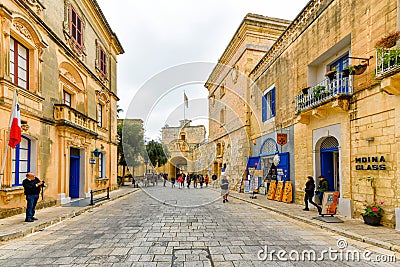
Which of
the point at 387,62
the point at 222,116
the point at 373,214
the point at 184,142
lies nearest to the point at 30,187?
the point at 373,214

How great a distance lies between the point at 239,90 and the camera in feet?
77.0

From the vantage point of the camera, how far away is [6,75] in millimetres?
9352

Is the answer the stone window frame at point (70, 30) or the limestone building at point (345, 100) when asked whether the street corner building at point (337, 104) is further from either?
the stone window frame at point (70, 30)

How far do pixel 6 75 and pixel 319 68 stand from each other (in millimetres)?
11452

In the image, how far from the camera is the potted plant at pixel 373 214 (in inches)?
316

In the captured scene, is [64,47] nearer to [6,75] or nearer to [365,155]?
[6,75]

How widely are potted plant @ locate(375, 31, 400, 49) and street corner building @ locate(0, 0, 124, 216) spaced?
10.7m

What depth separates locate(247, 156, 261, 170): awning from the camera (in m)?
19.2

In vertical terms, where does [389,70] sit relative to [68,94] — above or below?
below

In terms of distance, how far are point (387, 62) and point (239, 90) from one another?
1623cm

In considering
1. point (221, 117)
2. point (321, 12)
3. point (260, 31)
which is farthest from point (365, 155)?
point (221, 117)

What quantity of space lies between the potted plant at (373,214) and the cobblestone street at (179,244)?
1.34 metres

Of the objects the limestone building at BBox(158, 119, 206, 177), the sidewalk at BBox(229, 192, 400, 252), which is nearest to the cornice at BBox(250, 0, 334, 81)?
the sidewalk at BBox(229, 192, 400, 252)

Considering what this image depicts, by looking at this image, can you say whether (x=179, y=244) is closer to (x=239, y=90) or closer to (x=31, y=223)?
(x=31, y=223)
